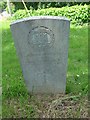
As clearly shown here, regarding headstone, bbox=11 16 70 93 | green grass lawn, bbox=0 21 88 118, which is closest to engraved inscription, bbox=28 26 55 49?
headstone, bbox=11 16 70 93

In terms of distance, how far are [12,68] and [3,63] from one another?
44cm

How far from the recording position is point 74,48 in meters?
7.79

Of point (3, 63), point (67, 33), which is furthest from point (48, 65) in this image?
point (3, 63)

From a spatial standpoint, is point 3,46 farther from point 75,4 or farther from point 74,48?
point 75,4

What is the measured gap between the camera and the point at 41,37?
4617mm

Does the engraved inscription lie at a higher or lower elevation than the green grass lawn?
higher

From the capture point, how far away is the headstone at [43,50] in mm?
4504

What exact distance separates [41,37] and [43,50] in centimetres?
21

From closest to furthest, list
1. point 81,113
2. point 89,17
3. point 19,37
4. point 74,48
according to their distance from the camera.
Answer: point 81,113 → point 19,37 → point 74,48 → point 89,17

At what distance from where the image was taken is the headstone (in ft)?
14.8

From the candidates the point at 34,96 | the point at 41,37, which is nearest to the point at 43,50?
the point at 41,37

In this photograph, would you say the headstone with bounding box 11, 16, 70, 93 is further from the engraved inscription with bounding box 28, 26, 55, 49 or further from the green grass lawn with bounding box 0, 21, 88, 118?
the green grass lawn with bounding box 0, 21, 88, 118

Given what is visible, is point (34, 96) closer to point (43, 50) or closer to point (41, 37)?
point (43, 50)

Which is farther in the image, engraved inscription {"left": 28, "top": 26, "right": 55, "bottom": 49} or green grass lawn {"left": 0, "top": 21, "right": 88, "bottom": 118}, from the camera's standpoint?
engraved inscription {"left": 28, "top": 26, "right": 55, "bottom": 49}
